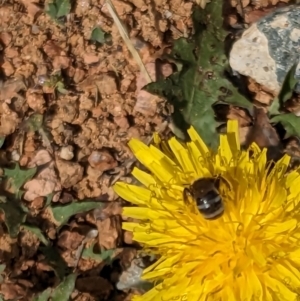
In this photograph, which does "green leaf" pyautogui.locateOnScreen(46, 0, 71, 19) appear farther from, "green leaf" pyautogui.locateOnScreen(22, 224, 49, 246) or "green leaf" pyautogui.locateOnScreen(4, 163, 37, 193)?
"green leaf" pyautogui.locateOnScreen(22, 224, 49, 246)

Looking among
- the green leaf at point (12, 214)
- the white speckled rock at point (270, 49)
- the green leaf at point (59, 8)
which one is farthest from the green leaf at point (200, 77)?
the green leaf at point (12, 214)

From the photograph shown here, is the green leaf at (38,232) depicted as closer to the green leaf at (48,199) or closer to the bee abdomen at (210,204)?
the green leaf at (48,199)

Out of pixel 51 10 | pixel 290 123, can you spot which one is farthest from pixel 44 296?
pixel 51 10

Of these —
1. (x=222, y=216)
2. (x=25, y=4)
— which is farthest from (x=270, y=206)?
(x=25, y=4)

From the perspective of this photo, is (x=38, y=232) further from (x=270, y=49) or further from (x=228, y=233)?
(x=270, y=49)

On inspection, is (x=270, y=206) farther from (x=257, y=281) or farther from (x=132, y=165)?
(x=132, y=165)

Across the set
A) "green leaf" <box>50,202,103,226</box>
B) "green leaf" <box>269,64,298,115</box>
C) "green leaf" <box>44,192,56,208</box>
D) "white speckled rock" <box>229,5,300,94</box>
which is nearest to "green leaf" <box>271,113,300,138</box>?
"green leaf" <box>269,64,298,115</box>
